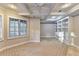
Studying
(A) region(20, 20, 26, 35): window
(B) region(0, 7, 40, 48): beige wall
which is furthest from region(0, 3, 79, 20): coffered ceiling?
(A) region(20, 20, 26, 35): window

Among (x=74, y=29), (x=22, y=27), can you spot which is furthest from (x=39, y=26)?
(x=74, y=29)

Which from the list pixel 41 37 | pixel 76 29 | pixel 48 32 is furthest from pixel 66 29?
pixel 41 37

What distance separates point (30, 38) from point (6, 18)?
2.87 m

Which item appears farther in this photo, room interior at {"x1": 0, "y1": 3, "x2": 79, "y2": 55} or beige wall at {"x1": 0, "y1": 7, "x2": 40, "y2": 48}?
beige wall at {"x1": 0, "y1": 7, "x2": 40, "y2": 48}

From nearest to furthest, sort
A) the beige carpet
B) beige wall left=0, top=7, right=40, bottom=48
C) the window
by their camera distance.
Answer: the beige carpet
beige wall left=0, top=7, right=40, bottom=48
the window

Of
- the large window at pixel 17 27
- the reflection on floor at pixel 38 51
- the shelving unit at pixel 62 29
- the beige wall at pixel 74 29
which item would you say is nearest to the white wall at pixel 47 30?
the shelving unit at pixel 62 29

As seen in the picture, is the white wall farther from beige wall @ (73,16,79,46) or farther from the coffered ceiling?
beige wall @ (73,16,79,46)

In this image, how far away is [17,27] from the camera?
6.33 metres

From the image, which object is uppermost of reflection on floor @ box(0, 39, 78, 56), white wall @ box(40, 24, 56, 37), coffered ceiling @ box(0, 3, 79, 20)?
coffered ceiling @ box(0, 3, 79, 20)

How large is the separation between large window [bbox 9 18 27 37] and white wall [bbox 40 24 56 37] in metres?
1.23

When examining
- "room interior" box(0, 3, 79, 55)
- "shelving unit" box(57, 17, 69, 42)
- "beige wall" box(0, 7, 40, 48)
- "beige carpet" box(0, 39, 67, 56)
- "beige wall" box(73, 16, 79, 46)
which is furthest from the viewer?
"shelving unit" box(57, 17, 69, 42)

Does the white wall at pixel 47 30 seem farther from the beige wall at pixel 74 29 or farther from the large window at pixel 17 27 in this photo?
the large window at pixel 17 27

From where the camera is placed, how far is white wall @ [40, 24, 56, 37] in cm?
716

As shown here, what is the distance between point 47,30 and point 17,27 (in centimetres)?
213
